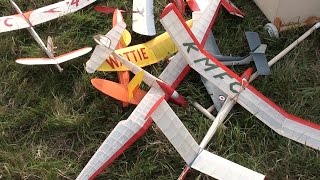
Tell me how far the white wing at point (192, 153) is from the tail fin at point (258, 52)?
65 centimetres

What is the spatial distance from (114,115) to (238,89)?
27.3 inches

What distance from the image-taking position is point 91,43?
3.06 meters

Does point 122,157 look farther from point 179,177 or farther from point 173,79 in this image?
point 173,79

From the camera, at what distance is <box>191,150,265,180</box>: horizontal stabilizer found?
87.3 inches

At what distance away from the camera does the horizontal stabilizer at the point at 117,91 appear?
2.59 metres

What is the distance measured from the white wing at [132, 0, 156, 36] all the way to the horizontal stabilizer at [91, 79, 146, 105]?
1.57 feet

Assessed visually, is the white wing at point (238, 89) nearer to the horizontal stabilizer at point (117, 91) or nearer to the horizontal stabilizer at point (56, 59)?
the horizontal stabilizer at point (117, 91)

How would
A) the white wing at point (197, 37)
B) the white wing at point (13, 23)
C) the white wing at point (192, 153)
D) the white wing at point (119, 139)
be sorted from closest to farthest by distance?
the white wing at point (192, 153) → the white wing at point (119, 139) → the white wing at point (197, 37) → the white wing at point (13, 23)

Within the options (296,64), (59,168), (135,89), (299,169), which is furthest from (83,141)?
(296,64)

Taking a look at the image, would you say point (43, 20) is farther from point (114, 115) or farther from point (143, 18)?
point (114, 115)

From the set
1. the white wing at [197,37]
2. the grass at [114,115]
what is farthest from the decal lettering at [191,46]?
the grass at [114,115]

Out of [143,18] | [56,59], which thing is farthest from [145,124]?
[143,18]

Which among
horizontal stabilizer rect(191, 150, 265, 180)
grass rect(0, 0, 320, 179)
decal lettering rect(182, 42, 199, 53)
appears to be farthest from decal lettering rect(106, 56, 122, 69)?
horizontal stabilizer rect(191, 150, 265, 180)

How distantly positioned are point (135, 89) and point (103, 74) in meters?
0.33
